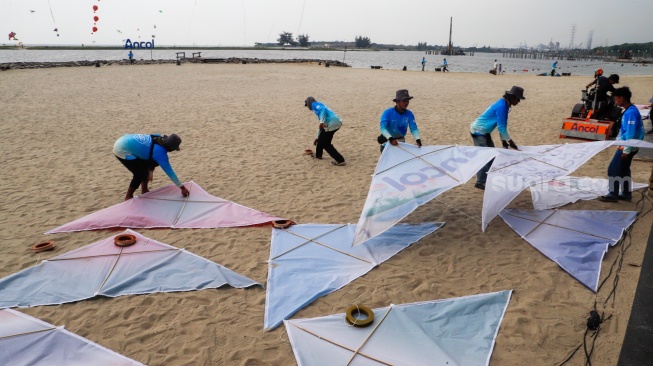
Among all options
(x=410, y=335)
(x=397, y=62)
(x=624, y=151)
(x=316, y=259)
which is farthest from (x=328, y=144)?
(x=397, y=62)

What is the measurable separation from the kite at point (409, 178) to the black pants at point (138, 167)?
3.58 m

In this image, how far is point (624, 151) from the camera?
593cm

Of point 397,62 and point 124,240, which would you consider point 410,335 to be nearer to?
point 124,240

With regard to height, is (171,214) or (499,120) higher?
(499,120)

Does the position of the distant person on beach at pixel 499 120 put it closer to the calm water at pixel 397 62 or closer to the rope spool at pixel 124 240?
the rope spool at pixel 124 240

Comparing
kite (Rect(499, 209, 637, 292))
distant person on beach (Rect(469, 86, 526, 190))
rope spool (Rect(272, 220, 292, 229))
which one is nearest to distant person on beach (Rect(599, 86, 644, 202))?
kite (Rect(499, 209, 637, 292))

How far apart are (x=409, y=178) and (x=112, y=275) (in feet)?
12.2

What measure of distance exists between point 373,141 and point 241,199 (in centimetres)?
516

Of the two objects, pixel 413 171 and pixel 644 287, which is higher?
pixel 413 171

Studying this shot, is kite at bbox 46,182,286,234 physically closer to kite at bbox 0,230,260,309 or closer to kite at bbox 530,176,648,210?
kite at bbox 0,230,260,309

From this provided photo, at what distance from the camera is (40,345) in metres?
3.35

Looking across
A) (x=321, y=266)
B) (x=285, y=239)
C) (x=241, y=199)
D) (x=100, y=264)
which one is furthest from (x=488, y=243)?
(x=100, y=264)

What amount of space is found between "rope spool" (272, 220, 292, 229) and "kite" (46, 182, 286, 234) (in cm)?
10

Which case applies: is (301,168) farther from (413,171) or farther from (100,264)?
(100,264)
